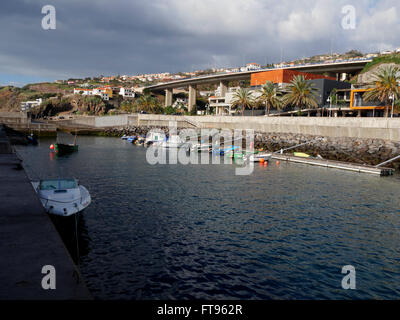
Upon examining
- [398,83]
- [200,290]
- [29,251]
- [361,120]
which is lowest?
[200,290]

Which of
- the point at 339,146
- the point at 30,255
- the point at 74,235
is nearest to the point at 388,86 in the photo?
the point at 339,146

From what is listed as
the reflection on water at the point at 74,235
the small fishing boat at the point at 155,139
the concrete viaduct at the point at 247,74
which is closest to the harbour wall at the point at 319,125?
the small fishing boat at the point at 155,139

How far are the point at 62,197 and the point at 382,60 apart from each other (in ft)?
372

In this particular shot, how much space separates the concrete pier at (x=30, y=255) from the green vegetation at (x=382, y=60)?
366 ft

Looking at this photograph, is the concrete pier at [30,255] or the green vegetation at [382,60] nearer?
the concrete pier at [30,255]

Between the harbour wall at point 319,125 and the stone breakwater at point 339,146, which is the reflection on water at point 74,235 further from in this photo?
the harbour wall at point 319,125

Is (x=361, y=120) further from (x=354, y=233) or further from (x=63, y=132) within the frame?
(x=63, y=132)

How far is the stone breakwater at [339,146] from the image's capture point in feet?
176

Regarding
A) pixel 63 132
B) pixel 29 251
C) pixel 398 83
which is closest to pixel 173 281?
pixel 29 251

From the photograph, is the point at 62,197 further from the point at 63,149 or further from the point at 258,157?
the point at 63,149

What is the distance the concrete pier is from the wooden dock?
41724 millimetres

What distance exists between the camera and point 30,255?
1170cm

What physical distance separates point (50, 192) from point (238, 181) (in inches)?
905
